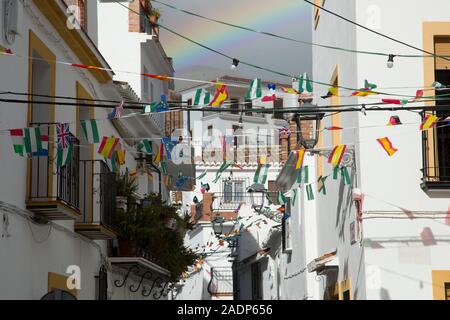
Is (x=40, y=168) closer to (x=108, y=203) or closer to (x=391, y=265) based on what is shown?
(x=108, y=203)

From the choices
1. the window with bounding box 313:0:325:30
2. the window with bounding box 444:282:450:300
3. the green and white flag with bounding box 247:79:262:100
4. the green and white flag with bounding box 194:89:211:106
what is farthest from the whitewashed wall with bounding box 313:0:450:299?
the window with bounding box 313:0:325:30

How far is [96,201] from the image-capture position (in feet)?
50.4

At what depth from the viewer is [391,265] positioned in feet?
45.1

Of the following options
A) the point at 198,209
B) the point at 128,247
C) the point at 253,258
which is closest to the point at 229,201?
the point at 198,209

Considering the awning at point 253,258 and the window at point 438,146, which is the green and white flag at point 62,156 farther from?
the awning at point 253,258

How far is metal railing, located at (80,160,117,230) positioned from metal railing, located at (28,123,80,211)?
1315mm

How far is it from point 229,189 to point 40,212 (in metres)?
36.3

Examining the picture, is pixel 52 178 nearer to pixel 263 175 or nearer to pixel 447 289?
pixel 263 175

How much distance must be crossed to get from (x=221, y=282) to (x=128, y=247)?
26.0m

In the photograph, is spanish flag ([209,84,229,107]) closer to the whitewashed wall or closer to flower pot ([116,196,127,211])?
the whitewashed wall

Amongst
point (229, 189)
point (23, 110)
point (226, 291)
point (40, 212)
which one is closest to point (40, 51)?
point (23, 110)

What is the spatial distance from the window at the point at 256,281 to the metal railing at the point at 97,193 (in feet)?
58.1

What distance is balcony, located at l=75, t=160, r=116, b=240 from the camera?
1505 cm

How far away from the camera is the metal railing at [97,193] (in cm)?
1509
